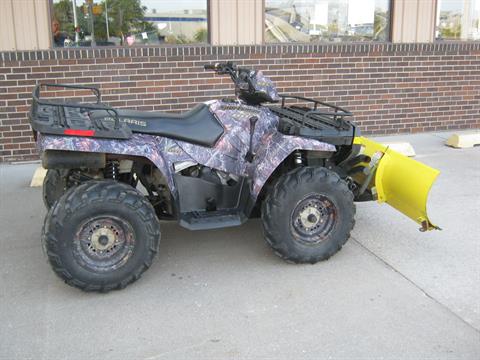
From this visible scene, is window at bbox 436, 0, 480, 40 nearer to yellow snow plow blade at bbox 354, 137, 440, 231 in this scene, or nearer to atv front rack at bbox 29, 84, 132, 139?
yellow snow plow blade at bbox 354, 137, 440, 231

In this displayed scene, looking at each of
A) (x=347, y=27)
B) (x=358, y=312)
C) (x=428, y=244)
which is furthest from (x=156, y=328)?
(x=347, y=27)

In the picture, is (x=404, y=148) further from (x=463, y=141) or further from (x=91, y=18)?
(x=91, y=18)

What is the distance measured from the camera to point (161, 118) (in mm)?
3918

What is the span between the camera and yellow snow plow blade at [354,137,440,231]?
405 centimetres

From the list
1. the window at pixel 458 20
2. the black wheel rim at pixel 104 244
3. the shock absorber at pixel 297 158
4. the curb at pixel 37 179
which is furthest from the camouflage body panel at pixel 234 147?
the window at pixel 458 20

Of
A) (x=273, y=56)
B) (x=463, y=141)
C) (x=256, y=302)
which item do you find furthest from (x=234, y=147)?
(x=463, y=141)

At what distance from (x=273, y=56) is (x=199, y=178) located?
403cm

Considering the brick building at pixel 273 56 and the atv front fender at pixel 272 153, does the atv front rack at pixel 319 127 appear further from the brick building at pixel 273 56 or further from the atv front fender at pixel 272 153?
the brick building at pixel 273 56

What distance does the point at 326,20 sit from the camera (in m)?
8.16

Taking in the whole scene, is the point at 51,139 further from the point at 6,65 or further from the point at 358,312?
the point at 6,65

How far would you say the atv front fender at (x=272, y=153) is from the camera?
3.98m

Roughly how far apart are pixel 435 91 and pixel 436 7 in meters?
1.29

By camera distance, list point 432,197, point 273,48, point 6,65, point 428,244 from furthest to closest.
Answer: point 273,48 → point 6,65 → point 432,197 → point 428,244

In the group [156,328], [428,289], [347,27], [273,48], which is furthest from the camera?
[347,27]
